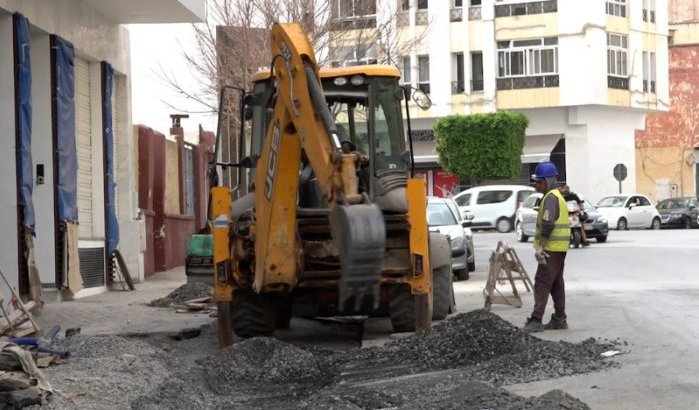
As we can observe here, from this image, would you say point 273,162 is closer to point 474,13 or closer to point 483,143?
point 483,143

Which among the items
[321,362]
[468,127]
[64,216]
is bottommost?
→ [321,362]

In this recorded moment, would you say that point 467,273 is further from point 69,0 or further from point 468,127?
point 468,127

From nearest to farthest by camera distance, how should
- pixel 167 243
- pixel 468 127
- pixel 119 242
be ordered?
1. pixel 119 242
2. pixel 167 243
3. pixel 468 127

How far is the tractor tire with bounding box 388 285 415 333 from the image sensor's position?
1322 centimetres

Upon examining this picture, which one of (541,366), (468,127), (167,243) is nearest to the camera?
(541,366)

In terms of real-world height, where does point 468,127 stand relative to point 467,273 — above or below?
above

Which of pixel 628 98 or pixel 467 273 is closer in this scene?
pixel 467 273

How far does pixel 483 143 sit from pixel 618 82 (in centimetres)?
743

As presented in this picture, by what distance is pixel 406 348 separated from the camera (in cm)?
1180

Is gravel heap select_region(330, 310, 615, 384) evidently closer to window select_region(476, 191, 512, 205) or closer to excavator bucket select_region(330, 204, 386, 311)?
excavator bucket select_region(330, 204, 386, 311)

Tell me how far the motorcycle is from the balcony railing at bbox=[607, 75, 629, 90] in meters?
A: 22.2

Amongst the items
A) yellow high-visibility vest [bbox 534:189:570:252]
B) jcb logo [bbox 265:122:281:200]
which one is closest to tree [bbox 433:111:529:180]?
yellow high-visibility vest [bbox 534:189:570:252]

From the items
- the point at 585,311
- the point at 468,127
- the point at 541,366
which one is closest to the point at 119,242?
the point at 585,311

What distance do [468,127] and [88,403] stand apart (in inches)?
1764
